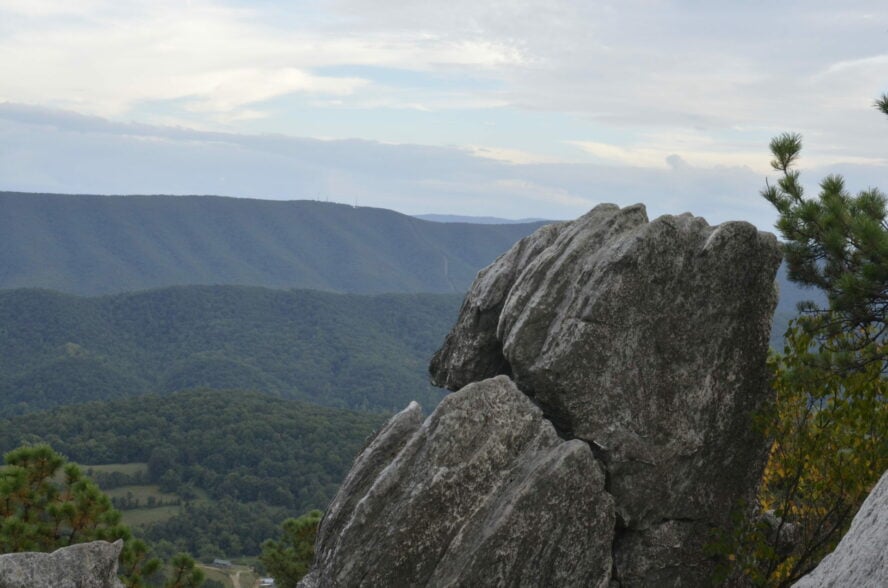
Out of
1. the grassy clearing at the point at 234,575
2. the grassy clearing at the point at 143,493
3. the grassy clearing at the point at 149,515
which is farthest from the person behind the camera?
the grassy clearing at the point at 143,493

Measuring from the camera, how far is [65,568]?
57.9 feet

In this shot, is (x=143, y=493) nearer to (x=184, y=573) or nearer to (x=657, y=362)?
(x=184, y=573)

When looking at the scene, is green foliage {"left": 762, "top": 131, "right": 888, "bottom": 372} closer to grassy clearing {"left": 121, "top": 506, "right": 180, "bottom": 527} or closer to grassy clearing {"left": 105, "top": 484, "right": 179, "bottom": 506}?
grassy clearing {"left": 121, "top": 506, "right": 180, "bottom": 527}

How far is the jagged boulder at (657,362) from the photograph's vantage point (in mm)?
16266

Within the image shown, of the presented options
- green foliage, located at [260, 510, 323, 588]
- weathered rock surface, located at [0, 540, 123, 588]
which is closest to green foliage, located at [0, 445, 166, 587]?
weathered rock surface, located at [0, 540, 123, 588]

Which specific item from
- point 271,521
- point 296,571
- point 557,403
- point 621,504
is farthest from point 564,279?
point 271,521

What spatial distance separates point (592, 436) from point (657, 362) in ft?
6.42

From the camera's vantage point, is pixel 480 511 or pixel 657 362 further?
pixel 657 362

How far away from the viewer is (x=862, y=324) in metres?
17.5

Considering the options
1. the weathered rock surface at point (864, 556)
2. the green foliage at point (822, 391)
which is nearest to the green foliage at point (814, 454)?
the green foliage at point (822, 391)

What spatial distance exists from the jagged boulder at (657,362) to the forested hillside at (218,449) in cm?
10496

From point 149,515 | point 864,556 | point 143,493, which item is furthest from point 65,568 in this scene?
point 143,493

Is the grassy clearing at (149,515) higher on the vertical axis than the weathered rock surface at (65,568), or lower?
lower

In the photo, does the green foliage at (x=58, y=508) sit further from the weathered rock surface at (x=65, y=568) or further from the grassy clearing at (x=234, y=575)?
the grassy clearing at (x=234, y=575)
